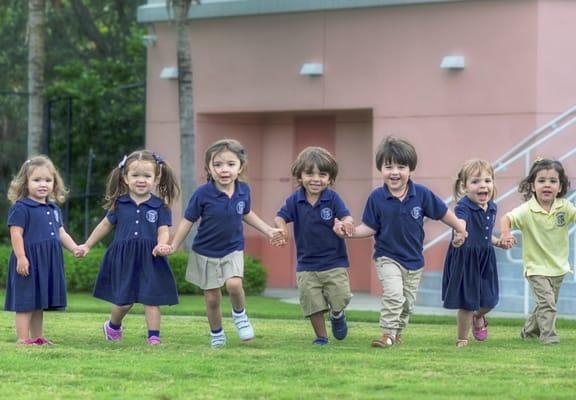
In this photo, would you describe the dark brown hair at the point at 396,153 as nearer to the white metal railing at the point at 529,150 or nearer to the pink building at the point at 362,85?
the white metal railing at the point at 529,150

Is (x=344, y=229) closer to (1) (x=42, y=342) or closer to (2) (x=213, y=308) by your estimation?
(2) (x=213, y=308)

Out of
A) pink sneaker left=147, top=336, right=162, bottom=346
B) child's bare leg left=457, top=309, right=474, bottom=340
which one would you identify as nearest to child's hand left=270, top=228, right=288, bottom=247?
pink sneaker left=147, top=336, right=162, bottom=346

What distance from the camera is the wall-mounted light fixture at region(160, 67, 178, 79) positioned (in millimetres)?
19375

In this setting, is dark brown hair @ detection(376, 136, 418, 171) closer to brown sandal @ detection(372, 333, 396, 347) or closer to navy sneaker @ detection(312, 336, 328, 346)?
brown sandal @ detection(372, 333, 396, 347)

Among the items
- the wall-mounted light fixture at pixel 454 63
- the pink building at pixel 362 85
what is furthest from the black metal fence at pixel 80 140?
the wall-mounted light fixture at pixel 454 63

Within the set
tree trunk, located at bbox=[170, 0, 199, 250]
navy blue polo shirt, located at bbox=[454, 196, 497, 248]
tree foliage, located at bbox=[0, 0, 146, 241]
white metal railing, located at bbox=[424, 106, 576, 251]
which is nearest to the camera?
navy blue polo shirt, located at bbox=[454, 196, 497, 248]

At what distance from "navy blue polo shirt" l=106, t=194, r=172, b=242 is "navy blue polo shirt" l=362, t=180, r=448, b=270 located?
159 cm

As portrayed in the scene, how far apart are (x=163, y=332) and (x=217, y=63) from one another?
858 cm

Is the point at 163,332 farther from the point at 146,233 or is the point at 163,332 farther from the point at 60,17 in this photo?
the point at 60,17

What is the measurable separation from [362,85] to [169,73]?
127 inches

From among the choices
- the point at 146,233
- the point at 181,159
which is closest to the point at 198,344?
the point at 146,233

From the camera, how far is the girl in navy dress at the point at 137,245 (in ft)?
32.9

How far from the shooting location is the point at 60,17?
27656mm

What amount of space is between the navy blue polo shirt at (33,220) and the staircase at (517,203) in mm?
5744
